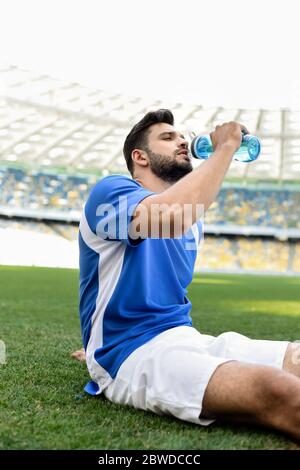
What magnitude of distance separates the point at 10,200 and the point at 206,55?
67.3 ft

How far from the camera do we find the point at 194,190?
2256mm

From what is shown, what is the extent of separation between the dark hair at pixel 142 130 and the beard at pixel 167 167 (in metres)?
0.11

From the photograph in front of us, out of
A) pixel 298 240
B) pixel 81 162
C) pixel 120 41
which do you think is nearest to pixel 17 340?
pixel 120 41

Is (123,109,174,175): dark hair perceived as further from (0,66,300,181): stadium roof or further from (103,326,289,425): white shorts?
(0,66,300,181): stadium roof

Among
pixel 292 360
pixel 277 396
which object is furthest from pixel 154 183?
pixel 277 396

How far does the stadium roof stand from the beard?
25802 mm

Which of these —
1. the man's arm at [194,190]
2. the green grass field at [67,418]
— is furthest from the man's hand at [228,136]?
the green grass field at [67,418]

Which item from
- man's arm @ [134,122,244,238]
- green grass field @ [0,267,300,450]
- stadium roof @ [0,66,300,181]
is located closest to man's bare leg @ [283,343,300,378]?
green grass field @ [0,267,300,450]

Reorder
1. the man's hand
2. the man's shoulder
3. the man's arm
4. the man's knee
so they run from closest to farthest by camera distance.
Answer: the man's knee, the man's arm, the man's hand, the man's shoulder

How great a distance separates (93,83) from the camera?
95.3ft

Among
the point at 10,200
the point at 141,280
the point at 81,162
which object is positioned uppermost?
the point at 141,280

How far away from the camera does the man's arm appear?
2.26 meters

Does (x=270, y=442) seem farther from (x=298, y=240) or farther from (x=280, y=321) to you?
(x=298, y=240)

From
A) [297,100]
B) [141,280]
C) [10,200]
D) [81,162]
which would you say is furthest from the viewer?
[10,200]
